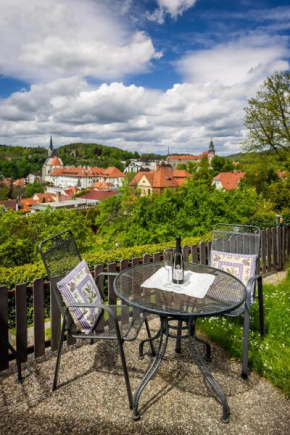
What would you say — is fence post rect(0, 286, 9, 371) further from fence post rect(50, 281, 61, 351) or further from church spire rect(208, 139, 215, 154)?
church spire rect(208, 139, 215, 154)

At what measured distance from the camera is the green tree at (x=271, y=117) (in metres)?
19.2

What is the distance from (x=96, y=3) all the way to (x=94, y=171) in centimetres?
10685

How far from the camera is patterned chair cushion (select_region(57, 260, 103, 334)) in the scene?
2.45 m

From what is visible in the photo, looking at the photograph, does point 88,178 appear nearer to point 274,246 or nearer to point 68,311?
point 274,246

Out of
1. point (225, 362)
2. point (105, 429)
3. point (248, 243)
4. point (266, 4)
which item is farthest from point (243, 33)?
point (105, 429)

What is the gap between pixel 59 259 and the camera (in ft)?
9.09

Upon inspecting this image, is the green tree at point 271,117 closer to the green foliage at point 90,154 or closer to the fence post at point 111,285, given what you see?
the fence post at point 111,285

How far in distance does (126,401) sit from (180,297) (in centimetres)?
92

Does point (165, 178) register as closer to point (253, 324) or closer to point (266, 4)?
point (266, 4)

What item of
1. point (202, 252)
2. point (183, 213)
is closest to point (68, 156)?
point (183, 213)

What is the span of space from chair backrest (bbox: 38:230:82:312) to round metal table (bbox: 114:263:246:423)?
1.79 ft

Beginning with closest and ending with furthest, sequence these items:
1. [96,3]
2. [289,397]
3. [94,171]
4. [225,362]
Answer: [289,397]
[225,362]
[96,3]
[94,171]

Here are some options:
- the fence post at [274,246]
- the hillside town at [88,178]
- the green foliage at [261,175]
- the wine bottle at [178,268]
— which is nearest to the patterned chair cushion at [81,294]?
the wine bottle at [178,268]

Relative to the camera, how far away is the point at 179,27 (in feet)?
28.5
